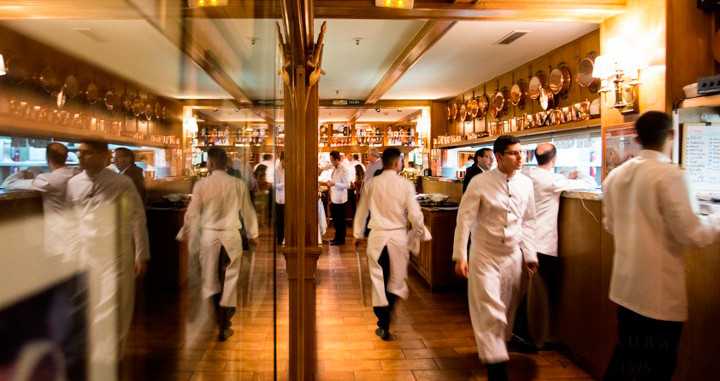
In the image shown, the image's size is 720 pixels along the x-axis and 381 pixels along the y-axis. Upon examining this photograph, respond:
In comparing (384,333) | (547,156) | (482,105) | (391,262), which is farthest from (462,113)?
(384,333)

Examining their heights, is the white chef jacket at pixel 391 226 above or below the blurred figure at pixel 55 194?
below

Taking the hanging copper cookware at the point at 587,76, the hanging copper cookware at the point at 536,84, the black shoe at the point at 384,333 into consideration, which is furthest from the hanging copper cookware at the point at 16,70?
the hanging copper cookware at the point at 536,84

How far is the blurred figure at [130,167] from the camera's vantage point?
0.22 m

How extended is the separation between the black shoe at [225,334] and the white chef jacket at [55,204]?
37 cm

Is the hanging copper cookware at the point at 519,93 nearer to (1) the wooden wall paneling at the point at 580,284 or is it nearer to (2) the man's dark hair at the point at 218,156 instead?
(1) the wooden wall paneling at the point at 580,284

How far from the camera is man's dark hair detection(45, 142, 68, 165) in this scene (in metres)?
0.19

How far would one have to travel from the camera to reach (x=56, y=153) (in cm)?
19

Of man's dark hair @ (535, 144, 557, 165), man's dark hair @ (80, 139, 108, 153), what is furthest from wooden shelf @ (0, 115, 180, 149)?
Result: man's dark hair @ (535, 144, 557, 165)

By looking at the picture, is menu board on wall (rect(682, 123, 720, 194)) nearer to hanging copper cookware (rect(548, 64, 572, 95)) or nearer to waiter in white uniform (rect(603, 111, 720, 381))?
waiter in white uniform (rect(603, 111, 720, 381))

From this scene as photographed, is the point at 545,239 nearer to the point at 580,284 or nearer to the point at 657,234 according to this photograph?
the point at 580,284

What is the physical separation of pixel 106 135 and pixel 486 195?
285 cm

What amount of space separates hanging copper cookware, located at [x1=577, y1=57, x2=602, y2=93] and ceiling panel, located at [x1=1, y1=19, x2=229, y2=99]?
5.20 m

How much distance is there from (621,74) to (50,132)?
401 cm

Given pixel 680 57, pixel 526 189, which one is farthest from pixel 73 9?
pixel 680 57
